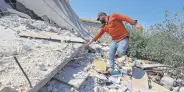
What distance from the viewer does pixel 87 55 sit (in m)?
7.23

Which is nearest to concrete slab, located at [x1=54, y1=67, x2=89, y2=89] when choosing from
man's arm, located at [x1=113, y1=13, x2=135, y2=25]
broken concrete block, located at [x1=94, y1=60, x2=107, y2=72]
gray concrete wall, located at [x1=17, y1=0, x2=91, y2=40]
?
broken concrete block, located at [x1=94, y1=60, x2=107, y2=72]

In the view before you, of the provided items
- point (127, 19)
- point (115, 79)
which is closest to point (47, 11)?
point (127, 19)

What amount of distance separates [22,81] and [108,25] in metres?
2.95

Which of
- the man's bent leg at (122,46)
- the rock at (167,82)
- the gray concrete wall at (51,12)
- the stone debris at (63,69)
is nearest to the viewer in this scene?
the stone debris at (63,69)

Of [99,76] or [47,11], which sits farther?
[47,11]

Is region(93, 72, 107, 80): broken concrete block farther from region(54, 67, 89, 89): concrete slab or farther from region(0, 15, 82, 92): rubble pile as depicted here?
region(0, 15, 82, 92): rubble pile

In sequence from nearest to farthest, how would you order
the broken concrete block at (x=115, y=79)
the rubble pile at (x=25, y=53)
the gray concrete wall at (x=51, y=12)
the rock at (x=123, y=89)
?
1. the rubble pile at (x=25, y=53)
2. the rock at (x=123, y=89)
3. the broken concrete block at (x=115, y=79)
4. the gray concrete wall at (x=51, y=12)

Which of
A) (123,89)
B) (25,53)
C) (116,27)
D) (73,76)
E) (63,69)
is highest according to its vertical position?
(116,27)

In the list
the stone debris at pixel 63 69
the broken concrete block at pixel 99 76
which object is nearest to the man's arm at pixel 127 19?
the stone debris at pixel 63 69

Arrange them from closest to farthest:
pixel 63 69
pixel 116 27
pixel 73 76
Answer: pixel 73 76
pixel 63 69
pixel 116 27

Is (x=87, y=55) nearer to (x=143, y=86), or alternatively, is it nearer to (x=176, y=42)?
(x=143, y=86)

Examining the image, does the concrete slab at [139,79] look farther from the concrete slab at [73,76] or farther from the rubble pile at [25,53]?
the rubble pile at [25,53]

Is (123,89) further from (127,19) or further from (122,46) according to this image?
(127,19)

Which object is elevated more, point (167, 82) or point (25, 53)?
point (25, 53)
